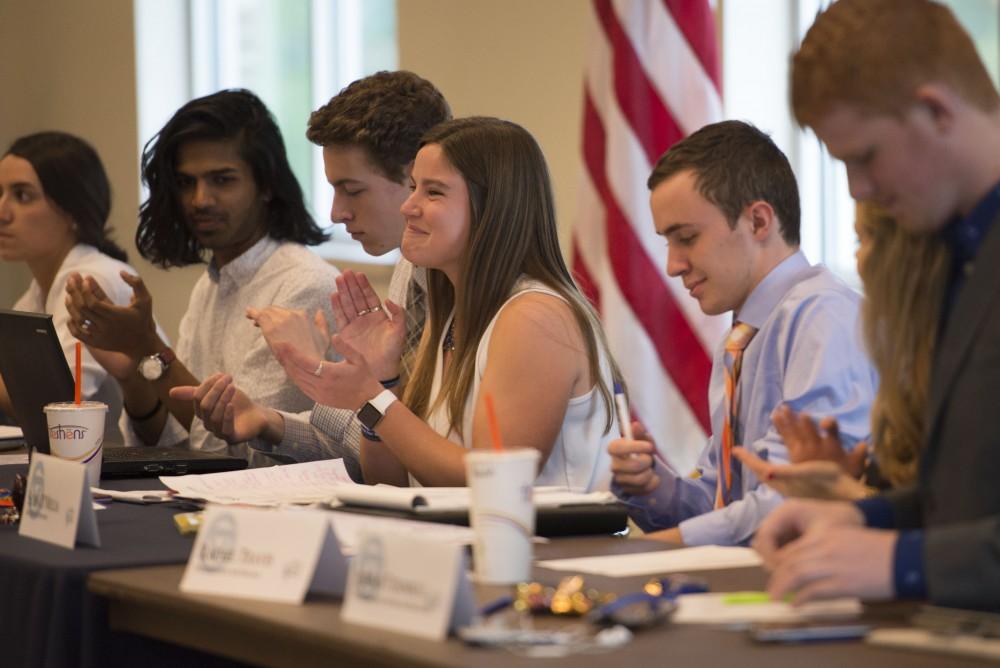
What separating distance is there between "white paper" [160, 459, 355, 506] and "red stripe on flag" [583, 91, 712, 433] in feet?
3.99

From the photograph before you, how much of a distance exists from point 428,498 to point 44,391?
947 millimetres

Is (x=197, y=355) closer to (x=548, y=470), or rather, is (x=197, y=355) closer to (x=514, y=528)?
(x=548, y=470)

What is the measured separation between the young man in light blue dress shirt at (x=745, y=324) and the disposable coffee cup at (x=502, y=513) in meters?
0.45

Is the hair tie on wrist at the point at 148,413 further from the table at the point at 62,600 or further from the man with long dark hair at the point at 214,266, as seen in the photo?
the table at the point at 62,600

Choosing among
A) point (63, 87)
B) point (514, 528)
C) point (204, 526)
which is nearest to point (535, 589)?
point (514, 528)

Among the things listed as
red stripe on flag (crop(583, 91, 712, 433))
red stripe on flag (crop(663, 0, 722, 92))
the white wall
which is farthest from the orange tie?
the white wall

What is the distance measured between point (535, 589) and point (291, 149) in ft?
14.3

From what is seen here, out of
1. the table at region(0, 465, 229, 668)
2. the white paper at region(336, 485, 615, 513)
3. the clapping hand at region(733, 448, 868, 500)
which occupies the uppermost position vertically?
the clapping hand at region(733, 448, 868, 500)

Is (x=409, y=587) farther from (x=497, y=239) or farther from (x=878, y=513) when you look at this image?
(x=497, y=239)

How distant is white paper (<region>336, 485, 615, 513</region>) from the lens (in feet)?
5.61

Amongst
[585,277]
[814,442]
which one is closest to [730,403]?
[814,442]

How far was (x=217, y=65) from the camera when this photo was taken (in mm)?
5961

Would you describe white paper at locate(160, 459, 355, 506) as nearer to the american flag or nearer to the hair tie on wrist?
the hair tie on wrist

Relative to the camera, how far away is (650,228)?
3.29 metres
